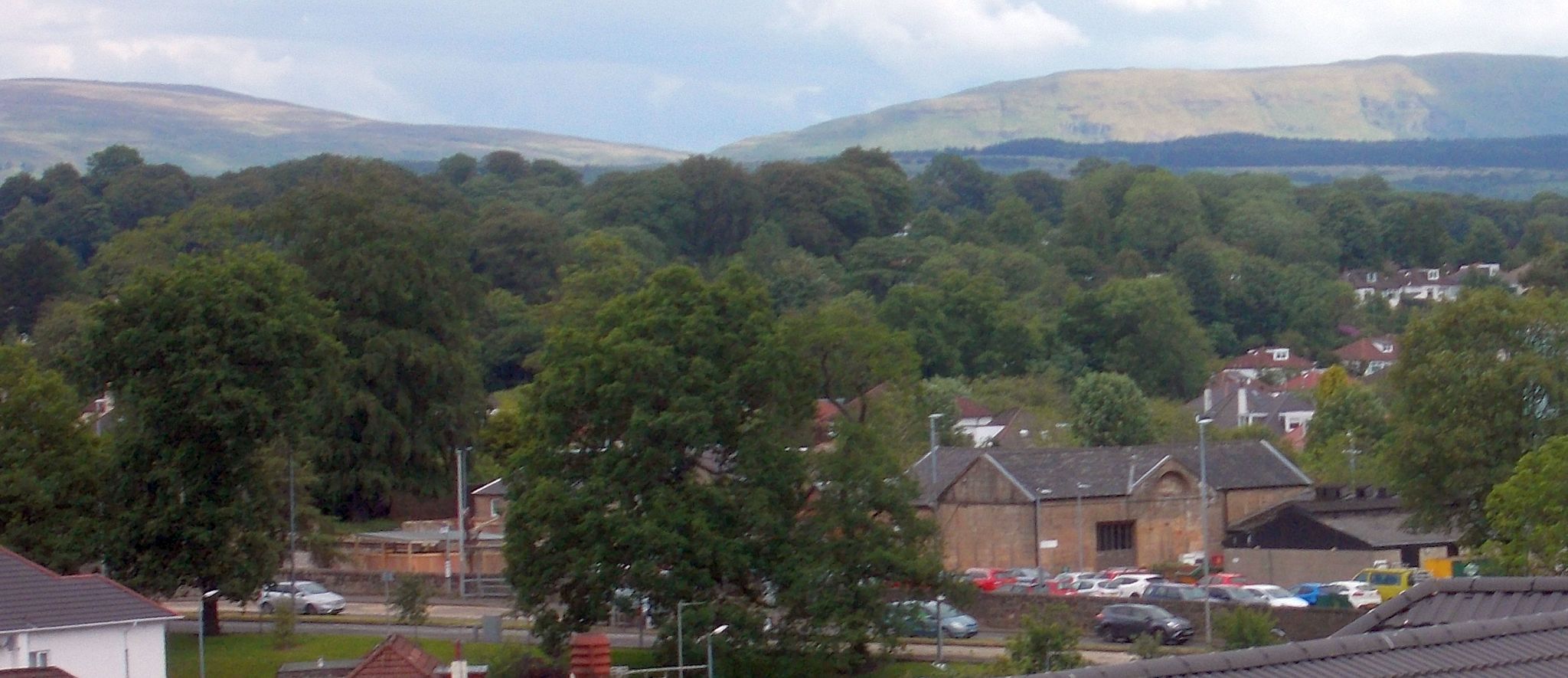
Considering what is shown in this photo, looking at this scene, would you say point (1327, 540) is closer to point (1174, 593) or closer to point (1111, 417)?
point (1174, 593)

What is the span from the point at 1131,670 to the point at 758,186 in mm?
150179

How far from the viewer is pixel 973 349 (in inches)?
4518

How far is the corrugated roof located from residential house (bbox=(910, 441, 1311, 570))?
47.8m

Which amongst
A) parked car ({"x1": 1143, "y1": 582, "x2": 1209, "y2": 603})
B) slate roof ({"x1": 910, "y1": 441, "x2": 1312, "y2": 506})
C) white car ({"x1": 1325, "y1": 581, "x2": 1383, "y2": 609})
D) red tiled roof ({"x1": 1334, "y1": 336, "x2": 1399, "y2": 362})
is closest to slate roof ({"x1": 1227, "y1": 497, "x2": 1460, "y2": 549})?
slate roof ({"x1": 910, "y1": 441, "x2": 1312, "y2": 506})

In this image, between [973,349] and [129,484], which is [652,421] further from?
[973,349]

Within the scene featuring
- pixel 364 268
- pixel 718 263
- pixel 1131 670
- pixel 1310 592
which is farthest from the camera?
pixel 718 263

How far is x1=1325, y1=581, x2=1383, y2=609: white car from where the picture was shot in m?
42.8

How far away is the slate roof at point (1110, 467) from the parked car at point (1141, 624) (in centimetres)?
1675

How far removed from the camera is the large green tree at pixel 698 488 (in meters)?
39.0

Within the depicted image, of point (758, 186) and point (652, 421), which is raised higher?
point (758, 186)

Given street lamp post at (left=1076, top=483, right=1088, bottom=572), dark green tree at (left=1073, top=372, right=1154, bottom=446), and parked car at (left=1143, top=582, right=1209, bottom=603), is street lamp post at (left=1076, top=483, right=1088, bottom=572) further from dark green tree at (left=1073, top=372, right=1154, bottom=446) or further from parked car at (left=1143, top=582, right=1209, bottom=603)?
dark green tree at (left=1073, top=372, right=1154, bottom=446)

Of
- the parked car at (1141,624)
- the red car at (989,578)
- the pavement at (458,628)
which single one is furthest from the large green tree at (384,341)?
the parked car at (1141,624)

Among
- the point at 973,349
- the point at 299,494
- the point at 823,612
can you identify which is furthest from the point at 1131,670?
the point at 973,349

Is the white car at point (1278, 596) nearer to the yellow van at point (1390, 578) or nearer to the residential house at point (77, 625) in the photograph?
the yellow van at point (1390, 578)
